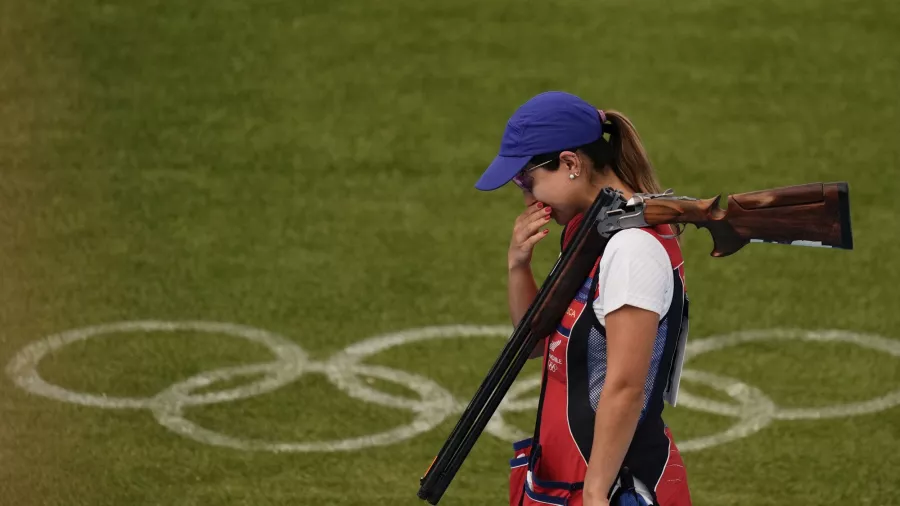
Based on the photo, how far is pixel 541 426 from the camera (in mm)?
4902

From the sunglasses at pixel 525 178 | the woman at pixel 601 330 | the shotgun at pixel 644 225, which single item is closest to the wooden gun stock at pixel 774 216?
the shotgun at pixel 644 225

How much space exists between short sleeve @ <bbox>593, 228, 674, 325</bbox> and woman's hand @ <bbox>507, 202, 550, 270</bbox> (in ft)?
1.31

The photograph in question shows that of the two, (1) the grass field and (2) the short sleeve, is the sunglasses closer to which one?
(2) the short sleeve

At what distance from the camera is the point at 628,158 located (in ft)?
15.7

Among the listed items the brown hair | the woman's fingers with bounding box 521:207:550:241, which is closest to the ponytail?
the brown hair

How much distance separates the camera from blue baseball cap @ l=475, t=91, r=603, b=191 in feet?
15.3

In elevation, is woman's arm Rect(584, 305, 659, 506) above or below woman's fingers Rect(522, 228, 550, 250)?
below


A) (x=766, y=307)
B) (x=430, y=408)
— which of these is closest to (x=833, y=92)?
(x=766, y=307)

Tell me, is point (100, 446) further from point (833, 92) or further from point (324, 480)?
point (833, 92)

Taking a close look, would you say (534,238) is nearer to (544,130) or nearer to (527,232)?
(527,232)

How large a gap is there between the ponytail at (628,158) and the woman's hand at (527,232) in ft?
0.88

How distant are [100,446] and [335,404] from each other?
4.03 feet

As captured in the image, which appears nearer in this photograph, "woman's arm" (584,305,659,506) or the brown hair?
"woman's arm" (584,305,659,506)

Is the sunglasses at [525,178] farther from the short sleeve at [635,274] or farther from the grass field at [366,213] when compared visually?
the grass field at [366,213]
